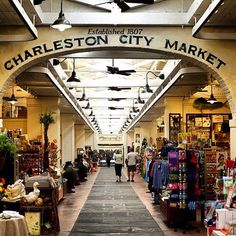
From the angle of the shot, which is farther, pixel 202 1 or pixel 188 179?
pixel 188 179

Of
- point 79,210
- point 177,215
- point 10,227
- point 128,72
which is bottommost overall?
point 79,210

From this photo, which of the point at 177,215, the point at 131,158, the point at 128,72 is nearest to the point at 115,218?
the point at 177,215

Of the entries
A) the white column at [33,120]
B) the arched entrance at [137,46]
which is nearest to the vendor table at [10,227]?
the arched entrance at [137,46]

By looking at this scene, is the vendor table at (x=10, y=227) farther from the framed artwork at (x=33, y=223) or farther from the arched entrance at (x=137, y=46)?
the arched entrance at (x=137, y=46)

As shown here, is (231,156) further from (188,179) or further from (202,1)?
(202,1)

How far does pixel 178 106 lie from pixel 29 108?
5790mm

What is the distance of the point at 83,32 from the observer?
12188mm

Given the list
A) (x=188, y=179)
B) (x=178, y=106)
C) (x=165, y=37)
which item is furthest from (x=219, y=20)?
(x=178, y=106)

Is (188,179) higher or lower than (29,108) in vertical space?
lower

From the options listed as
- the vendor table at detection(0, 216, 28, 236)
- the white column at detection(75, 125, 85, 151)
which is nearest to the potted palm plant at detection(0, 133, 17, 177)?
the vendor table at detection(0, 216, 28, 236)

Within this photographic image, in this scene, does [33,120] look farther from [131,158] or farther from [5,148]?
[5,148]

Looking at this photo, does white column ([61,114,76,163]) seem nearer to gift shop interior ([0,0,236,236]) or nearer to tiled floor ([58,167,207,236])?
tiled floor ([58,167,207,236])

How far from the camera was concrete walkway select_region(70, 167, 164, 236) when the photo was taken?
426 inches

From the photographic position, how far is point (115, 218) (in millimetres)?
12797
